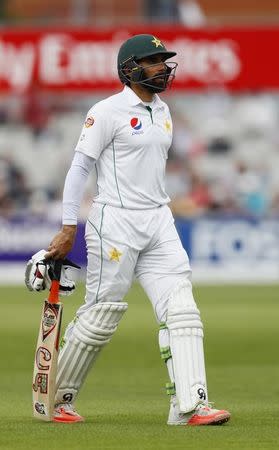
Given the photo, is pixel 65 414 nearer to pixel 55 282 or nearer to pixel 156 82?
pixel 55 282

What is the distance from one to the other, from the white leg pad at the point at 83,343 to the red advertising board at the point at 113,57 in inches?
583

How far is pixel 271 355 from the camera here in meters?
10.8

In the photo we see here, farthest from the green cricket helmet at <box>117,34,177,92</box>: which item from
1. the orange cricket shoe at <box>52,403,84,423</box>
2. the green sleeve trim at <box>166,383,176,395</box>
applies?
the orange cricket shoe at <box>52,403,84,423</box>

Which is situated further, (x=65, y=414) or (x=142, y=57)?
(x=65, y=414)

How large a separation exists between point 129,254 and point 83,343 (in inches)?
18.8

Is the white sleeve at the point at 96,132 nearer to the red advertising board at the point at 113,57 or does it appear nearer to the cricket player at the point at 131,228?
the cricket player at the point at 131,228

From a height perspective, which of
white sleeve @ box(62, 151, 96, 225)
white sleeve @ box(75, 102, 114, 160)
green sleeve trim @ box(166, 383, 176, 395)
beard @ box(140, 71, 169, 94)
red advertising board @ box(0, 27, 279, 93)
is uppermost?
red advertising board @ box(0, 27, 279, 93)

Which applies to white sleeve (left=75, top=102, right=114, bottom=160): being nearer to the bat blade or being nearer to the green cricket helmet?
the green cricket helmet

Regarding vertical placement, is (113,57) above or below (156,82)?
above

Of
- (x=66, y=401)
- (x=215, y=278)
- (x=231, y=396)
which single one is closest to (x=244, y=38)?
(x=215, y=278)

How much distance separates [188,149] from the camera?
81.6 ft

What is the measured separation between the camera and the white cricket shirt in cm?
663

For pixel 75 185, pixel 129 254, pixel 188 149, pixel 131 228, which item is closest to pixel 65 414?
pixel 129 254

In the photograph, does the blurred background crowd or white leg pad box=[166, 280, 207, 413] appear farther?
the blurred background crowd
